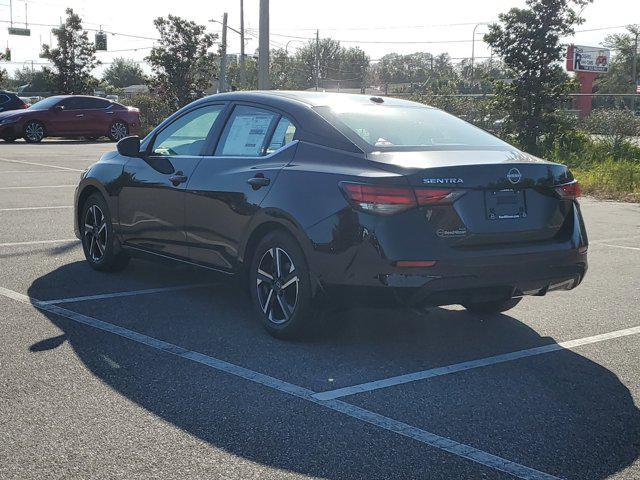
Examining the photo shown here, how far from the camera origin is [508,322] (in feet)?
20.6

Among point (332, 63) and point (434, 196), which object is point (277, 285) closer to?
point (434, 196)

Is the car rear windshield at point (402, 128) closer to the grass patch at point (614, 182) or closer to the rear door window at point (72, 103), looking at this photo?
the grass patch at point (614, 182)

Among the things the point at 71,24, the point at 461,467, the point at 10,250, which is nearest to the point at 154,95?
the point at 71,24

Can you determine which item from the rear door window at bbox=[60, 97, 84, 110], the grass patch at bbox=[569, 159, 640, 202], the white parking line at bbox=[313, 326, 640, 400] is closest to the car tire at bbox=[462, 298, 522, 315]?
the white parking line at bbox=[313, 326, 640, 400]

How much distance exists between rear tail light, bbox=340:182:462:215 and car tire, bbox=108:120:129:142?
26.7m

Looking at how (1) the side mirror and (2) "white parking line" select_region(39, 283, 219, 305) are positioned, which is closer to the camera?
(2) "white parking line" select_region(39, 283, 219, 305)

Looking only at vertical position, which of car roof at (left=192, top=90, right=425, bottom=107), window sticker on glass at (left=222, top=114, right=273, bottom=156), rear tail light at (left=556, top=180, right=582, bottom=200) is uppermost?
car roof at (left=192, top=90, right=425, bottom=107)

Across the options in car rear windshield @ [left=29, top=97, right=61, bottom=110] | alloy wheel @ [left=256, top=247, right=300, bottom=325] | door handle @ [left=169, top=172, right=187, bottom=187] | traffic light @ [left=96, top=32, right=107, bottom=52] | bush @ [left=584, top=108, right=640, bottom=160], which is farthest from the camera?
traffic light @ [left=96, top=32, right=107, bottom=52]

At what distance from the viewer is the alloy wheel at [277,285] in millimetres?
5479

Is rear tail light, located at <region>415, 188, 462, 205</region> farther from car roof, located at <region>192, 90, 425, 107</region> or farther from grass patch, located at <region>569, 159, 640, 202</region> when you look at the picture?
grass patch, located at <region>569, 159, 640, 202</region>

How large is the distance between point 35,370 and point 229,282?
166cm

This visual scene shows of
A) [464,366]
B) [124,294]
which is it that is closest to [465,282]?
[464,366]

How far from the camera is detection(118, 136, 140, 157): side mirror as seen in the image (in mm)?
7027

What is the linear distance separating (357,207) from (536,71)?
55.5 feet
